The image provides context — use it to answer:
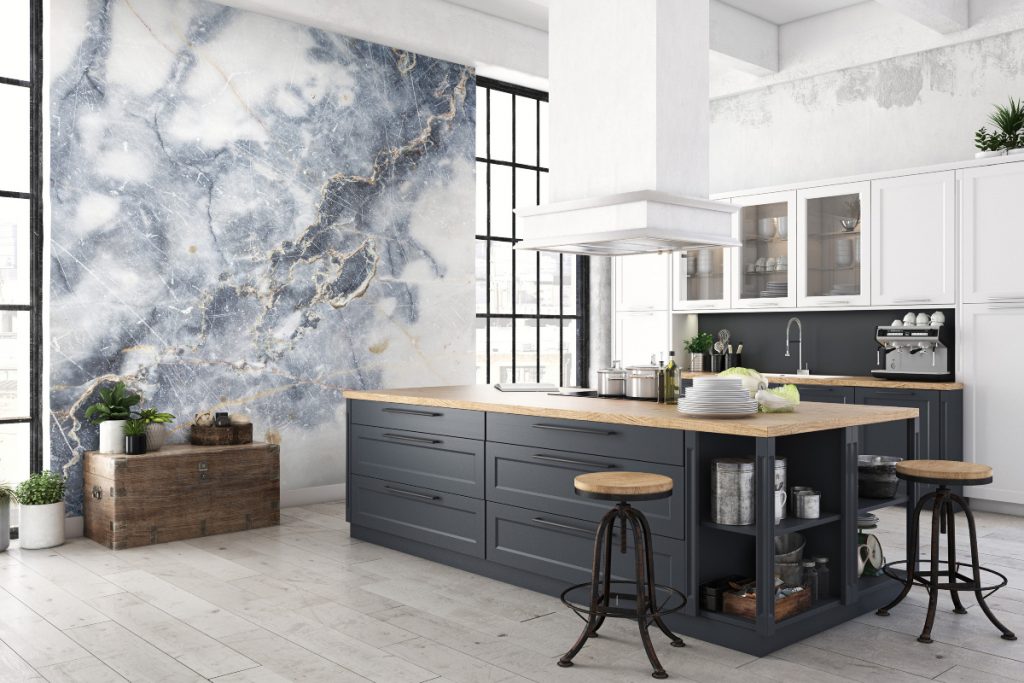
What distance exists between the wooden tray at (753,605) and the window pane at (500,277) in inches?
171

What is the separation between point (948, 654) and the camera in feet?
10.3

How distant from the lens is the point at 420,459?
4527 mm

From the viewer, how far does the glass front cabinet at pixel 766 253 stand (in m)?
6.70

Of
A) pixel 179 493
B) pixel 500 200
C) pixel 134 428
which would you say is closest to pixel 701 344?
pixel 500 200

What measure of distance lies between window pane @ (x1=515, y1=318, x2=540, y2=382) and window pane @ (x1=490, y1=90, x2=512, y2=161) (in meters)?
1.39

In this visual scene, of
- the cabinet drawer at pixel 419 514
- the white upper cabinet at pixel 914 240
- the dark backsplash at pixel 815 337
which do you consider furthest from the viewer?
the dark backsplash at pixel 815 337

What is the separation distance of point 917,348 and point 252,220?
14.5 feet

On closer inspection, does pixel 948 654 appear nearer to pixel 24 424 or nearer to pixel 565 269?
pixel 24 424

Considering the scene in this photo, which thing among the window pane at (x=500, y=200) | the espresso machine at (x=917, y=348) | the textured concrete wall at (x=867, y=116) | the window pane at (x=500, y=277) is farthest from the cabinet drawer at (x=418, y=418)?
the textured concrete wall at (x=867, y=116)

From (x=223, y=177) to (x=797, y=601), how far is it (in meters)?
4.13

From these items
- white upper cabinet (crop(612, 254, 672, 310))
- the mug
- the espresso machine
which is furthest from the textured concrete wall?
the mug

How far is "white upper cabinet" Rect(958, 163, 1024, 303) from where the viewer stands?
18.0 feet

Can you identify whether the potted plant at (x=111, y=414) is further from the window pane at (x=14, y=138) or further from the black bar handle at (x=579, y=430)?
the black bar handle at (x=579, y=430)

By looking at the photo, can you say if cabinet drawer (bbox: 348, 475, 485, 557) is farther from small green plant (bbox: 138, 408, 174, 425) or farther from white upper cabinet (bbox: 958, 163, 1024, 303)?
white upper cabinet (bbox: 958, 163, 1024, 303)
